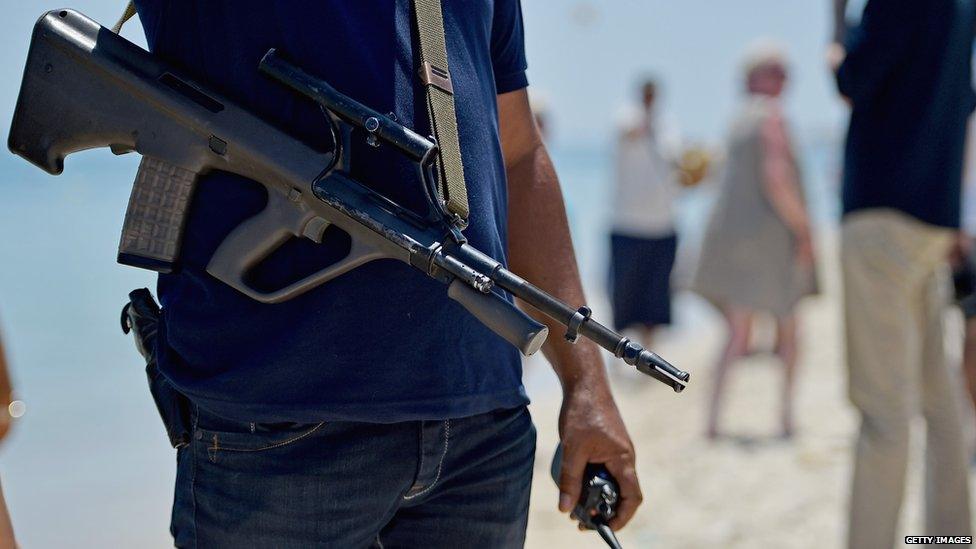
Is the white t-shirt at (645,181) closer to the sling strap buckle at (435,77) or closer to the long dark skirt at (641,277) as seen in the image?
the long dark skirt at (641,277)

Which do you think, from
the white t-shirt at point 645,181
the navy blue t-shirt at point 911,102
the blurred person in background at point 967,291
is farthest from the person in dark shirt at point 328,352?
the white t-shirt at point 645,181

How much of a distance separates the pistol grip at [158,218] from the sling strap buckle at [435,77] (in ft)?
1.14

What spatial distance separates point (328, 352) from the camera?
4.70 feet

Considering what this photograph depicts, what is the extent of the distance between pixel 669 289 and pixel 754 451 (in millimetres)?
1993

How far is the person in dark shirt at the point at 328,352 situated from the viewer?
144 cm

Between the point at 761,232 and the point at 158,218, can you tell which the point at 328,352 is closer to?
the point at 158,218

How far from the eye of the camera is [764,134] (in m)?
5.40

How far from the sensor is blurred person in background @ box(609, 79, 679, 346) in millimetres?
6824

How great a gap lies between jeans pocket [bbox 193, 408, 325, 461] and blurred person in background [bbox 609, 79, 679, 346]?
5506 millimetres

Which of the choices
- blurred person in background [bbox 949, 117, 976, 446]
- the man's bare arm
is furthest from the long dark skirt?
the man's bare arm

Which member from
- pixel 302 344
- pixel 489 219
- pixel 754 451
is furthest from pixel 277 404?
pixel 754 451

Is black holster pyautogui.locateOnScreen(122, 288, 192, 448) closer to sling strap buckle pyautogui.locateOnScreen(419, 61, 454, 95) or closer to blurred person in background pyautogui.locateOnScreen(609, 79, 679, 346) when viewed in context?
sling strap buckle pyautogui.locateOnScreen(419, 61, 454, 95)

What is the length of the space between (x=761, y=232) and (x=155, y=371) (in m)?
4.39

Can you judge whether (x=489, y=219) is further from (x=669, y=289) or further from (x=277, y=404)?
(x=669, y=289)
